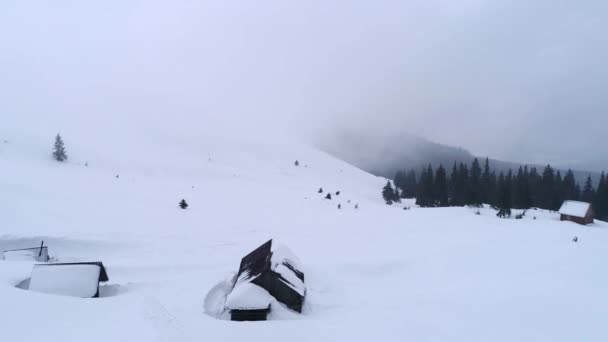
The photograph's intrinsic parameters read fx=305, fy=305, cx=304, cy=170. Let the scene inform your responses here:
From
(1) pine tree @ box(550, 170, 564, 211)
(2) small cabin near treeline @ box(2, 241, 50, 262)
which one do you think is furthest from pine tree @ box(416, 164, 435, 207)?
(2) small cabin near treeline @ box(2, 241, 50, 262)

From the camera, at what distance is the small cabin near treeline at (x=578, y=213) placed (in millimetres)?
37938

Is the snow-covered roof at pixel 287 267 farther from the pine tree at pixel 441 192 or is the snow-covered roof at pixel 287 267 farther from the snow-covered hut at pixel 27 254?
the pine tree at pixel 441 192

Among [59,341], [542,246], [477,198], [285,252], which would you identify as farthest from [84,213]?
[477,198]

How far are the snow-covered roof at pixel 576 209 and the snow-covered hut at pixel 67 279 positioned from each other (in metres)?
50.4

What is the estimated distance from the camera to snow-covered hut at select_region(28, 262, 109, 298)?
13365mm

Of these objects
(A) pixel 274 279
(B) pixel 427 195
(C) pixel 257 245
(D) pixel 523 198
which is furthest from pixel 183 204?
(D) pixel 523 198

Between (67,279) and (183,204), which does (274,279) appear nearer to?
(67,279)

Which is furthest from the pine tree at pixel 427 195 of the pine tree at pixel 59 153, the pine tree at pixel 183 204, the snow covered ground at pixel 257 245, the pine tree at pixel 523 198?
the pine tree at pixel 59 153

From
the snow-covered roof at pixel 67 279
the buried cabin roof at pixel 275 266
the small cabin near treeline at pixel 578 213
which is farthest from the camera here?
the small cabin near treeline at pixel 578 213

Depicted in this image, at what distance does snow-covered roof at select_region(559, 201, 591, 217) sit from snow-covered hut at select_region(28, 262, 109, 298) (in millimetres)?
50396

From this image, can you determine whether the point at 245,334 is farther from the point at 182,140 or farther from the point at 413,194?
the point at 413,194

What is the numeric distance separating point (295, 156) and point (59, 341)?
71140 mm

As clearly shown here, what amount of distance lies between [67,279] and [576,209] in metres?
52.2

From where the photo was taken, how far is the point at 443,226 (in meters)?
29.6
